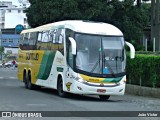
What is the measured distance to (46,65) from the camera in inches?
956

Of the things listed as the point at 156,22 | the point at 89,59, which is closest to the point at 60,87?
the point at 89,59

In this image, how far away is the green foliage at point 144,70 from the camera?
953 inches

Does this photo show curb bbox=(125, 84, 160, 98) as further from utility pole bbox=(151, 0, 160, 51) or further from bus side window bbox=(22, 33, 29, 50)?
utility pole bbox=(151, 0, 160, 51)

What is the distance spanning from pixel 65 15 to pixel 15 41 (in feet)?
293

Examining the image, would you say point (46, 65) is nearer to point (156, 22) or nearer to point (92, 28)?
point (92, 28)

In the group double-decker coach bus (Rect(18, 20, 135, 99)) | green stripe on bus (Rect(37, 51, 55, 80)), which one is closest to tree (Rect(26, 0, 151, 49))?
green stripe on bus (Rect(37, 51, 55, 80))

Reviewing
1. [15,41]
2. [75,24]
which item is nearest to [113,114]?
[75,24]

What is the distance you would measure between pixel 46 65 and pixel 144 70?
18.3ft

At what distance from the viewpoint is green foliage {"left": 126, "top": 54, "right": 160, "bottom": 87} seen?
24203 millimetres

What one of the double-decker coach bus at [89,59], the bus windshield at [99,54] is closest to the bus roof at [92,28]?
the double-decker coach bus at [89,59]

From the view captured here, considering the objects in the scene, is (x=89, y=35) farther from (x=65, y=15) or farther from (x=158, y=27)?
(x=158, y=27)

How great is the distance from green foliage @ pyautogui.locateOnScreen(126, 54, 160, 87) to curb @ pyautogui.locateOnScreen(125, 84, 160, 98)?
0.38m

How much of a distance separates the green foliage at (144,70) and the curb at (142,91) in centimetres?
38

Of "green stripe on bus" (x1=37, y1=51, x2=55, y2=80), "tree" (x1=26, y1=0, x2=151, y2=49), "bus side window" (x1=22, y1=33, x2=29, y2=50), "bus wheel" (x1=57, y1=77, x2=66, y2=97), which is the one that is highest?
"tree" (x1=26, y1=0, x2=151, y2=49)
